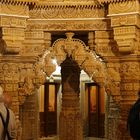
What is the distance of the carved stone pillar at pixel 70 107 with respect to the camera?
830cm

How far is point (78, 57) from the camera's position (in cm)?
642

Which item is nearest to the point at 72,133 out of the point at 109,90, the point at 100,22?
the point at 109,90

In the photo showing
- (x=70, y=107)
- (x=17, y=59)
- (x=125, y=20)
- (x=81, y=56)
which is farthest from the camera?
(x=70, y=107)

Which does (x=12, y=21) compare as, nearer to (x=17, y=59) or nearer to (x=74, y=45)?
(x=17, y=59)

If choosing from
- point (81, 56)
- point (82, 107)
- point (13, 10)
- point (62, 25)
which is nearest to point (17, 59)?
point (13, 10)

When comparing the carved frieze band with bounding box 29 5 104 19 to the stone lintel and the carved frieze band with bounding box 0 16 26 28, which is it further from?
the stone lintel

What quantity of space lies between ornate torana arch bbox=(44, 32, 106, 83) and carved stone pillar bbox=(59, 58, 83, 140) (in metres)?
1.82

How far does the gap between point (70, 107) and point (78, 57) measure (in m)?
2.17

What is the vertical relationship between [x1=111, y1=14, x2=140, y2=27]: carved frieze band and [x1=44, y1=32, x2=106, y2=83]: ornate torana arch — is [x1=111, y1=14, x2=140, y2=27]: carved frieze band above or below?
above

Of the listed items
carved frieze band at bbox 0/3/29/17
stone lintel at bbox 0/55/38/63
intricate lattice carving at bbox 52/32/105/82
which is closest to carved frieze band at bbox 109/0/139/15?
intricate lattice carving at bbox 52/32/105/82

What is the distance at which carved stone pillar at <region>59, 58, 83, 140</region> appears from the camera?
8.30 metres

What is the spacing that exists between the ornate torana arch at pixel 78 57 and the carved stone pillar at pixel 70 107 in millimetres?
1820

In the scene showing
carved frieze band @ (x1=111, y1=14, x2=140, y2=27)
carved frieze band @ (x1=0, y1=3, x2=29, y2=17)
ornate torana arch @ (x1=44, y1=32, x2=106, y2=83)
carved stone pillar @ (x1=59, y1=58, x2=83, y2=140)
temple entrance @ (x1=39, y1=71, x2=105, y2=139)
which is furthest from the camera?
temple entrance @ (x1=39, y1=71, x2=105, y2=139)

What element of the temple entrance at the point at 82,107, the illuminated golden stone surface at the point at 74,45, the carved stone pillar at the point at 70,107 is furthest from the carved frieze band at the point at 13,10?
the temple entrance at the point at 82,107
